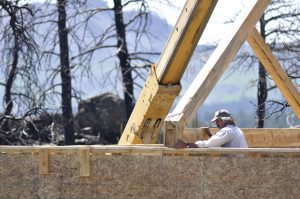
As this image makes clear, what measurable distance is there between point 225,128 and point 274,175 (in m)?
1.37

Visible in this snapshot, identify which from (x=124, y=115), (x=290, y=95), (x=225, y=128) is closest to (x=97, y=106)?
(x=124, y=115)

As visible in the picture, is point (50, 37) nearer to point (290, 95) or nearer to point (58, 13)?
point (58, 13)

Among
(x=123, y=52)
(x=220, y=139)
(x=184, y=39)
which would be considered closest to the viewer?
(x=220, y=139)

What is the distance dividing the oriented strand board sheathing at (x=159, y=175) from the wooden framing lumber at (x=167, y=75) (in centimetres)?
172

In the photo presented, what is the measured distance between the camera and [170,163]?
947 cm

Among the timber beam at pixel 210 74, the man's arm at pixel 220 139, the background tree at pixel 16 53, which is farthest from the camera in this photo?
the background tree at pixel 16 53

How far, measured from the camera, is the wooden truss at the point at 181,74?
1028 cm

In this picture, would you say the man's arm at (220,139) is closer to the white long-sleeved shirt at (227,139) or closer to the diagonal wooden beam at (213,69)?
the white long-sleeved shirt at (227,139)

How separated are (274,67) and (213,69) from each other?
120 inches

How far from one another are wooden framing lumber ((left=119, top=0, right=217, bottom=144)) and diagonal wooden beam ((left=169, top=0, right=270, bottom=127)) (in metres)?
0.37

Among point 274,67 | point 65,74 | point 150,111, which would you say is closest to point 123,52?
point 65,74

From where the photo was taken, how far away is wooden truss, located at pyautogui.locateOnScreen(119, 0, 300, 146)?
33.7 ft

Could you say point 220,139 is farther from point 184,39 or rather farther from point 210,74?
point 184,39

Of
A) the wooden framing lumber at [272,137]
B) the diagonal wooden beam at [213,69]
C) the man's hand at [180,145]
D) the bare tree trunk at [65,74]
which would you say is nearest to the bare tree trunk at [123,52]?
the bare tree trunk at [65,74]
